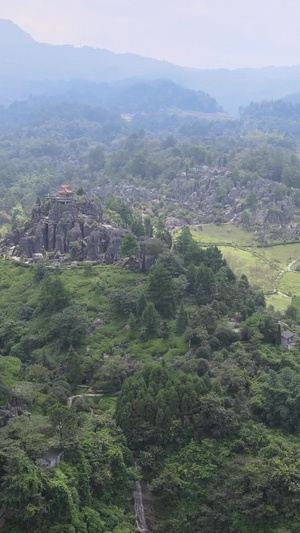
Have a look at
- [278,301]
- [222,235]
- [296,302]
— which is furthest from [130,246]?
[222,235]

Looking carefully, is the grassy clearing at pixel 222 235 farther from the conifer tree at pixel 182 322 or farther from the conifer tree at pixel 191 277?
the conifer tree at pixel 182 322

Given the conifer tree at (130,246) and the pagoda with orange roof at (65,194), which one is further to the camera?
the pagoda with orange roof at (65,194)

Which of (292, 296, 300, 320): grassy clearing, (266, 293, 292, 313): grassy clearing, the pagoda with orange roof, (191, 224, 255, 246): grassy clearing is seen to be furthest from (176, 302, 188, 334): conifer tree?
(191, 224, 255, 246): grassy clearing

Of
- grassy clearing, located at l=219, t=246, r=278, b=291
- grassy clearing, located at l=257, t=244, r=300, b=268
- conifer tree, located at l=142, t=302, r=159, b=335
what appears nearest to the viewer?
conifer tree, located at l=142, t=302, r=159, b=335

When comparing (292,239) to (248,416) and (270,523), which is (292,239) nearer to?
(248,416)

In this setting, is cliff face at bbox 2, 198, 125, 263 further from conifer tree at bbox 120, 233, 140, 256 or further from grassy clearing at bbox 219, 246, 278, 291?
grassy clearing at bbox 219, 246, 278, 291

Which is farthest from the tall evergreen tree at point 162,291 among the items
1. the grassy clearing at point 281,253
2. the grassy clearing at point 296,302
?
the grassy clearing at point 281,253
